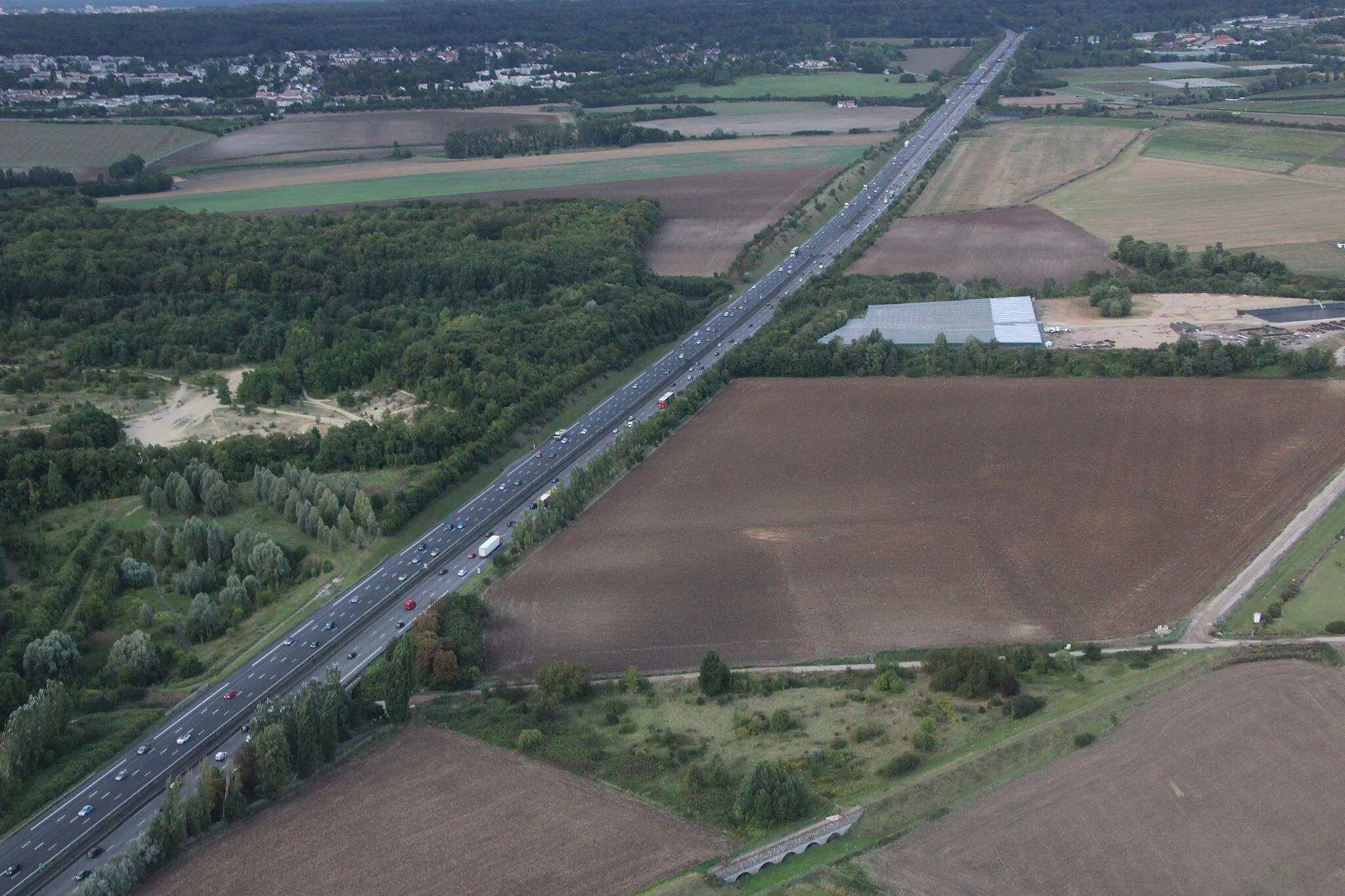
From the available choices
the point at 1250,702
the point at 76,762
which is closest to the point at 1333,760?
the point at 1250,702

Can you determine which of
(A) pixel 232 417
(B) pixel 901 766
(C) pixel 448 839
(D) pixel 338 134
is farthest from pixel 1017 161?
(C) pixel 448 839

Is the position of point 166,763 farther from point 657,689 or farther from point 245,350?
point 245,350

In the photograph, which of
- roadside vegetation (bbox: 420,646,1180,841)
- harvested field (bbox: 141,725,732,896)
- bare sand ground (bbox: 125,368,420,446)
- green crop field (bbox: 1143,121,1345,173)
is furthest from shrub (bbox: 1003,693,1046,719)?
green crop field (bbox: 1143,121,1345,173)

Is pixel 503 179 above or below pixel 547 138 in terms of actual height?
below

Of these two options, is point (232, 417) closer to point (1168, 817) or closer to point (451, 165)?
point (1168, 817)

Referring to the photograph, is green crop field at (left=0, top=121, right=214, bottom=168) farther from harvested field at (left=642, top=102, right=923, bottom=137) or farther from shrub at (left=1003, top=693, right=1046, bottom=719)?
shrub at (left=1003, top=693, right=1046, bottom=719)
